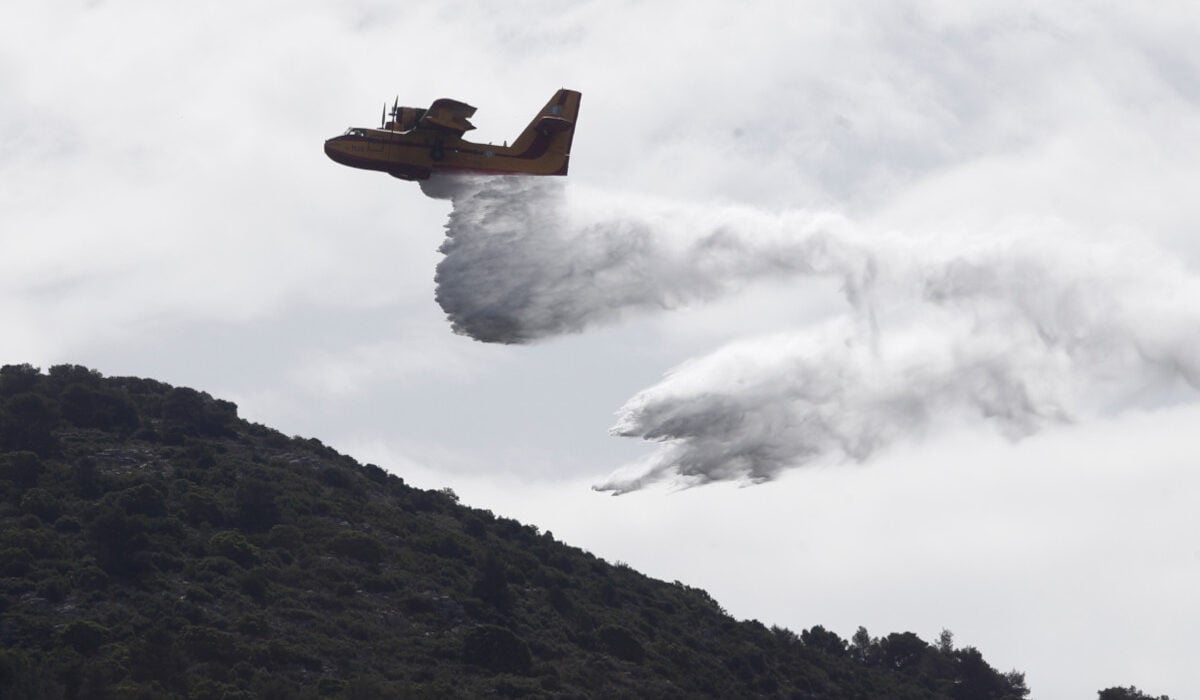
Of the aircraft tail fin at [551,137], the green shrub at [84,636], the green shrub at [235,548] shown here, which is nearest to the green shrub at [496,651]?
the green shrub at [235,548]

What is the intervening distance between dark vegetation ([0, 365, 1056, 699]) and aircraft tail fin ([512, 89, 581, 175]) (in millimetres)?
20648

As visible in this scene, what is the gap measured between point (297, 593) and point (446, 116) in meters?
26.9

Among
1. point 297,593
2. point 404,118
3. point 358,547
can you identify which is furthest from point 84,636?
point 404,118

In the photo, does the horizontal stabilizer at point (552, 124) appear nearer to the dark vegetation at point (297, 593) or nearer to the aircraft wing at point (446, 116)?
the aircraft wing at point (446, 116)

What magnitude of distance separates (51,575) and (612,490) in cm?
2869

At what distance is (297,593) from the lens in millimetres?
78000

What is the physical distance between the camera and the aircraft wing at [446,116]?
6125cm

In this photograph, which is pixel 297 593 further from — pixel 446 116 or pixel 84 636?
pixel 446 116

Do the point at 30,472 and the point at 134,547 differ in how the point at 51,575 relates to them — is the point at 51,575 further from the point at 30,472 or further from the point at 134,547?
the point at 30,472

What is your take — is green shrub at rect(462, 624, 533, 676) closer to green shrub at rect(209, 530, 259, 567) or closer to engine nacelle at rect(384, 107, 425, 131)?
green shrub at rect(209, 530, 259, 567)

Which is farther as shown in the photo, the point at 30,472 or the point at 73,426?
the point at 73,426

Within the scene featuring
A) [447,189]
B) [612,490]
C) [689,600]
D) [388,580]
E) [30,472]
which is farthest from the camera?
[689,600]

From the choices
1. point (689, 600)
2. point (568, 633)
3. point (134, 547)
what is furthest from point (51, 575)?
point (689, 600)

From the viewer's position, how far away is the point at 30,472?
288 feet
